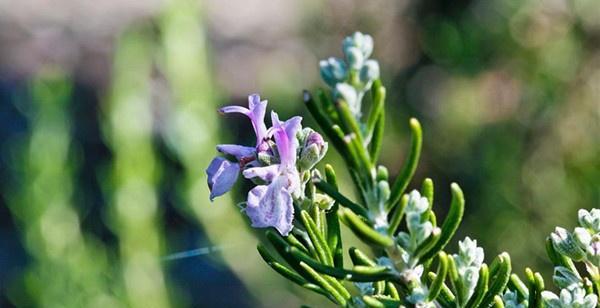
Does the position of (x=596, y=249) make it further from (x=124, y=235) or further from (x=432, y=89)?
(x=432, y=89)

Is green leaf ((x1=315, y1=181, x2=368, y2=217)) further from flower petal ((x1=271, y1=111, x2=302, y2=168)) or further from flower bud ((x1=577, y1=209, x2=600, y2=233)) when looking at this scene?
flower bud ((x1=577, y1=209, x2=600, y2=233))

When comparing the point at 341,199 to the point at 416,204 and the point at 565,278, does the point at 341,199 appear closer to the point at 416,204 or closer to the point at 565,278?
the point at 416,204

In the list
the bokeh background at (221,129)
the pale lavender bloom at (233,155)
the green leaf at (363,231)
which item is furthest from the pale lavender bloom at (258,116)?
the bokeh background at (221,129)

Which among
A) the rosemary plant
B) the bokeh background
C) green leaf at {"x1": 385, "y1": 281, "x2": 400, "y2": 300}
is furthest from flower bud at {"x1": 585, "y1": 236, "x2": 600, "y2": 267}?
the bokeh background

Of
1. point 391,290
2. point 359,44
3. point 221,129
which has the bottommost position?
point 221,129

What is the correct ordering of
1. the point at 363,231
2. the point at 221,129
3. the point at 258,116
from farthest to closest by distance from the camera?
the point at 221,129, the point at 258,116, the point at 363,231

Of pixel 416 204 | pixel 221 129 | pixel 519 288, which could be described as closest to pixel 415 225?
pixel 416 204

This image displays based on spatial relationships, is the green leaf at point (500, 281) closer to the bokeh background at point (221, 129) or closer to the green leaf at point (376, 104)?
the green leaf at point (376, 104)
